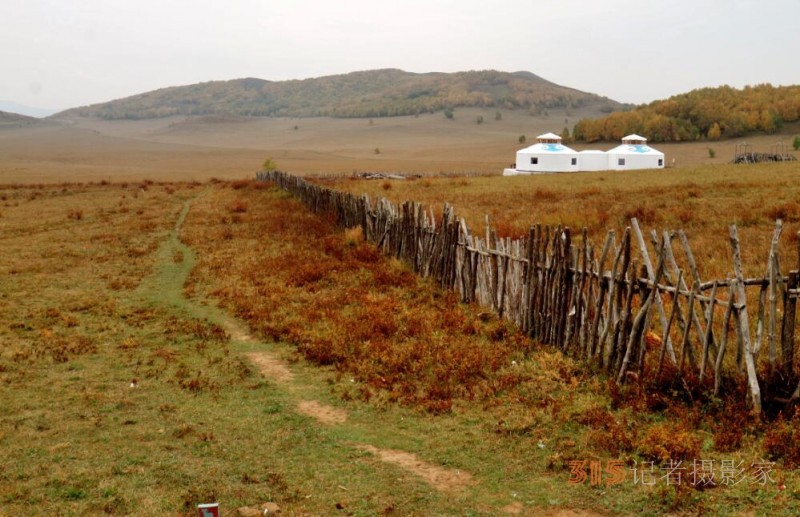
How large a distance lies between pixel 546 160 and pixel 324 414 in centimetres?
5350

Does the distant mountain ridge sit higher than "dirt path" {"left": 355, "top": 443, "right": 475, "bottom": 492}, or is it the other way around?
the distant mountain ridge

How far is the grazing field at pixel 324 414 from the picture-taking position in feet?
15.2

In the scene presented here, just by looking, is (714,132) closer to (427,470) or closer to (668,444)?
(668,444)

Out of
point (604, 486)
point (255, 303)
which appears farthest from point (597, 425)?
point (255, 303)

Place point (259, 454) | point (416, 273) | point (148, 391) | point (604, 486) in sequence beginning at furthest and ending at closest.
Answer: point (416, 273), point (148, 391), point (259, 454), point (604, 486)

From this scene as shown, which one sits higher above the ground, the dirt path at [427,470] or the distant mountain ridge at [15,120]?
the distant mountain ridge at [15,120]

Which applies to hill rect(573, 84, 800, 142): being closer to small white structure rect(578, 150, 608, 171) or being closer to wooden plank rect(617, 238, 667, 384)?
small white structure rect(578, 150, 608, 171)

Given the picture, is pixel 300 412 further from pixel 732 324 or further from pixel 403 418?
pixel 732 324

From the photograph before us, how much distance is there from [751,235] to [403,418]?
1036 centimetres

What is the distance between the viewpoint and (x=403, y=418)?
19.8 feet

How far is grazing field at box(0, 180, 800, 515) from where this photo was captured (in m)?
4.64

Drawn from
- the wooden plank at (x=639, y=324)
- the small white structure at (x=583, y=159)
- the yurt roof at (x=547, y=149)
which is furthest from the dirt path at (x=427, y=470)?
the yurt roof at (x=547, y=149)

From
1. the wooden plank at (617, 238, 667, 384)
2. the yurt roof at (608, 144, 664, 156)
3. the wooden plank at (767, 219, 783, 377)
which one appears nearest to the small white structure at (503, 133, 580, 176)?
the yurt roof at (608, 144, 664, 156)

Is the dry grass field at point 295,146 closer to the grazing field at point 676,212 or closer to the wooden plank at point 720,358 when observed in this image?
the grazing field at point 676,212
